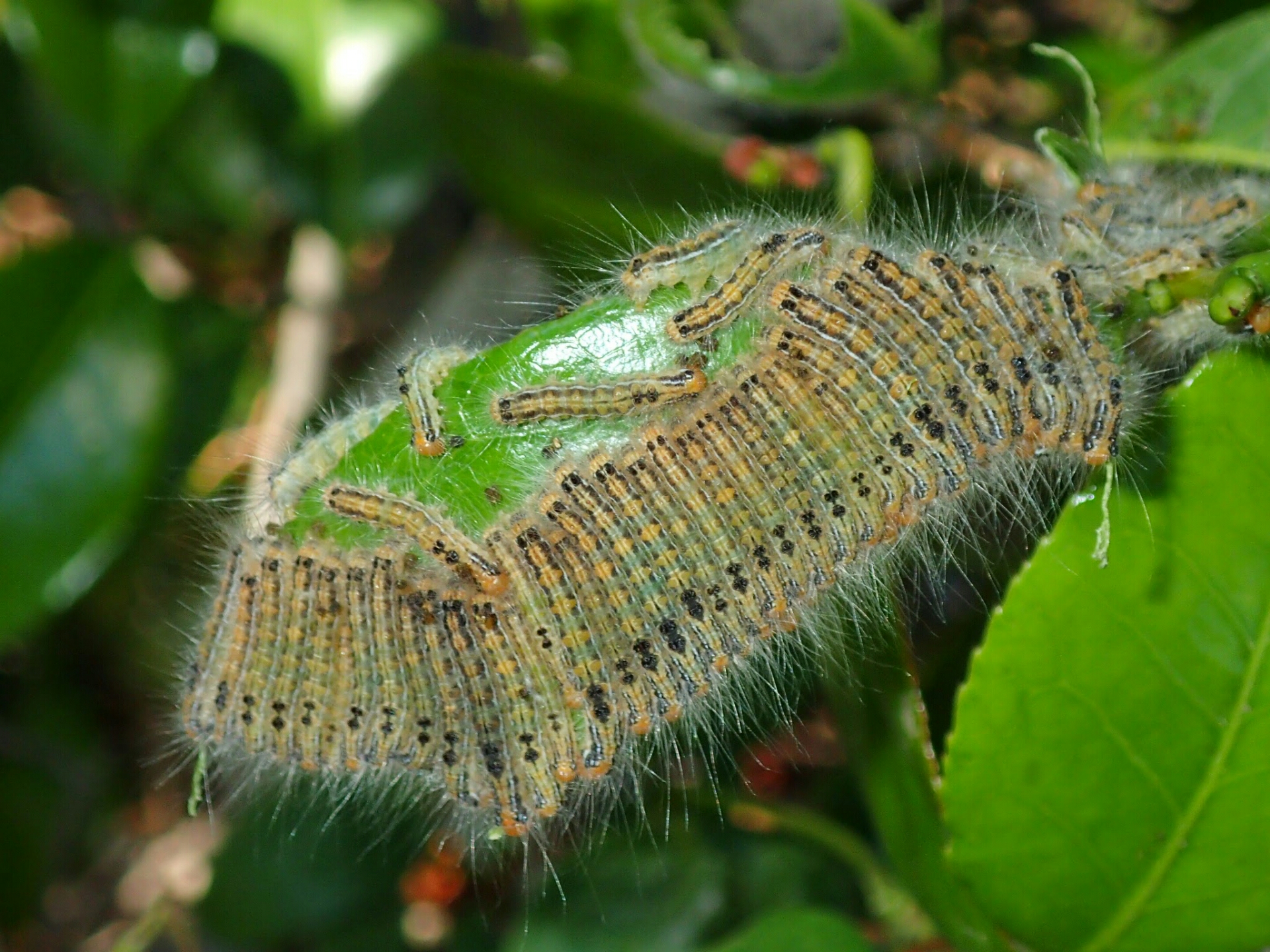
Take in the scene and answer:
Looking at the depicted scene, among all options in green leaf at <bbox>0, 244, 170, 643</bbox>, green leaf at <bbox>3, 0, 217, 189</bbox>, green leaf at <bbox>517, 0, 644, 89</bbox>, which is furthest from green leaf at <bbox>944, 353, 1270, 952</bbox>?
green leaf at <bbox>3, 0, 217, 189</bbox>

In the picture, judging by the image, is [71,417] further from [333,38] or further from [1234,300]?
[1234,300]

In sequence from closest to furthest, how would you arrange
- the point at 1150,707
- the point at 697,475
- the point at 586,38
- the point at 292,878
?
the point at 1150,707 → the point at 697,475 → the point at 586,38 → the point at 292,878

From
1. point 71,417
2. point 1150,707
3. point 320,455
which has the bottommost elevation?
point 1150,707

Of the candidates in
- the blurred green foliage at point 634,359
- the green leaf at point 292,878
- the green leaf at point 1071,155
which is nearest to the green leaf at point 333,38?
the blurred green foliage at point 634,359

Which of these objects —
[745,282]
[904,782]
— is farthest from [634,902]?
[745,282]

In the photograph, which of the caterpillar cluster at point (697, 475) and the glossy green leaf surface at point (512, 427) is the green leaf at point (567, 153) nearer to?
the caterpillar cluster at point (697, 475)

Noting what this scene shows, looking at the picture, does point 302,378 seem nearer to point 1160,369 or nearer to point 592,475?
point 592,475

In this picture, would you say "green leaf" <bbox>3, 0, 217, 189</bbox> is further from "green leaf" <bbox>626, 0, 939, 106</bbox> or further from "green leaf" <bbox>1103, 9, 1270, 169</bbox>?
"green leaf" <bbox>1103, 9, 1270, 169</bbox>

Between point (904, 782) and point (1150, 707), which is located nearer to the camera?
point (1150, 707)
